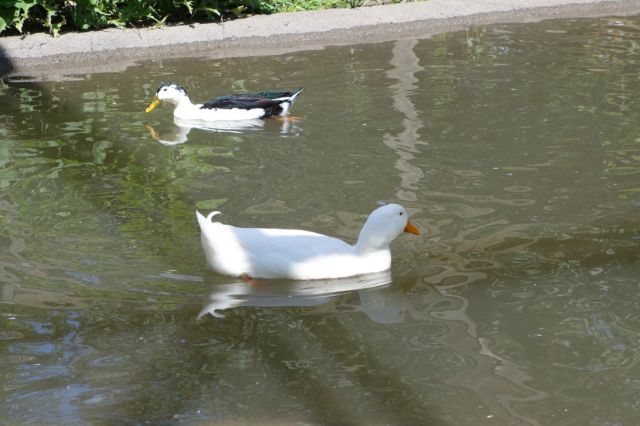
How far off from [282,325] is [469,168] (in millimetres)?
3057

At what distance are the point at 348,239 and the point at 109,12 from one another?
8.40m

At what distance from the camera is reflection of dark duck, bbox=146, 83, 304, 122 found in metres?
10.3

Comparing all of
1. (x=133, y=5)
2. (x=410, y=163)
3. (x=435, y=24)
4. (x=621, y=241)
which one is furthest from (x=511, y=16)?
(x=621, y=241)

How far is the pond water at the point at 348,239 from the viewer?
5191 millimetres

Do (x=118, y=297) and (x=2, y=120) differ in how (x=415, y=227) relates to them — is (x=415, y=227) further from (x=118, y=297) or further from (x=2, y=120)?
(x=2, y=120)

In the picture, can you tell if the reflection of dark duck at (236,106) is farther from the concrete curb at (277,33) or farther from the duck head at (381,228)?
the duck head at (381,228)

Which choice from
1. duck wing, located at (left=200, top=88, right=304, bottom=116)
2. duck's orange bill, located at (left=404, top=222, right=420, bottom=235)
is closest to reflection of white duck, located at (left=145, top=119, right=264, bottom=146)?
duck wing, located at (left=200, top=88, right=304, bottom=116)

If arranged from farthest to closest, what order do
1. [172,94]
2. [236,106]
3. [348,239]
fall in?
1. [172,94]
2. [236,106]
3. [348,239]

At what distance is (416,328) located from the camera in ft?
19.4

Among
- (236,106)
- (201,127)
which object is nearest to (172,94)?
(201,127)

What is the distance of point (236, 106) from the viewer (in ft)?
34.0

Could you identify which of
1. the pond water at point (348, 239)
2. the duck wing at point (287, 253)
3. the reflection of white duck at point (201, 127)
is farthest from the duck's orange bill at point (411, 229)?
the reflection of white duck at point (201, 127)

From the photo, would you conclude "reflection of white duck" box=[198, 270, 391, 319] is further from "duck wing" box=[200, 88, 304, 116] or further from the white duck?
"duck wing" box=[200, 88, 304, 116]

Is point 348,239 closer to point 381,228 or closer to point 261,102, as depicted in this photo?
point 381,228
